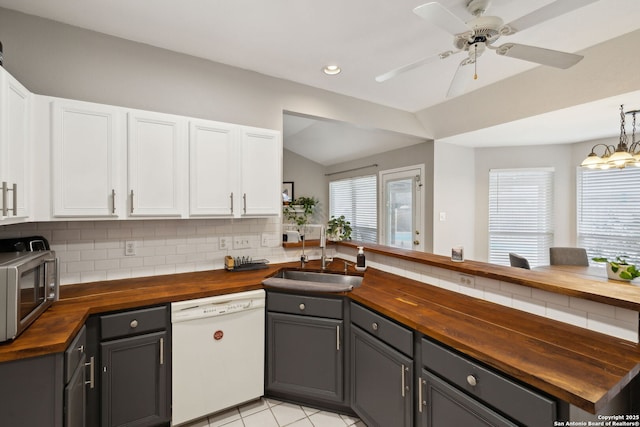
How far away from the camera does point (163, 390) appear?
70.9 inches

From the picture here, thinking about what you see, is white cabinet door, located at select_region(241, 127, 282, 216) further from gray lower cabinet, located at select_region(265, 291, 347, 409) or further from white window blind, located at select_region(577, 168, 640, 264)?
white window blind, located at select_region(577, 168, 640, 264)

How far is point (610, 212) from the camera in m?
3.83

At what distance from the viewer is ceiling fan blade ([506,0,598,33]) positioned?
1194mm

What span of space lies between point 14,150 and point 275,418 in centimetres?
227

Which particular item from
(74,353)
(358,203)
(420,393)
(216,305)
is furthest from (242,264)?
(358,203)

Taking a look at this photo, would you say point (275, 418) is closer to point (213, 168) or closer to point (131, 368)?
point (131, 368)

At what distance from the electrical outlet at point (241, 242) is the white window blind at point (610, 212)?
15.4 feet

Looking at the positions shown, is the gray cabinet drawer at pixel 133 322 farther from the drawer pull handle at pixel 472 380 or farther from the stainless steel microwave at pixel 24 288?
the drawer pull handle at pixel 472 380

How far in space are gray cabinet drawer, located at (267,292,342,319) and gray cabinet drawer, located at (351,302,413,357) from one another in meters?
0.13

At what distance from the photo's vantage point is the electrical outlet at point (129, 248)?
7.35ft

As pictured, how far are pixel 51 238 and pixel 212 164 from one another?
47.2 inches

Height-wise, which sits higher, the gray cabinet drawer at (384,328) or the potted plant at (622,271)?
the potted plant at (622,271)

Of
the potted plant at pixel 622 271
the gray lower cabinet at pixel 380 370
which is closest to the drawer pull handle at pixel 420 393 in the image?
the gray lower cabinet at pixel 380 370

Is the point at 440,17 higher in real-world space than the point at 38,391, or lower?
higher
